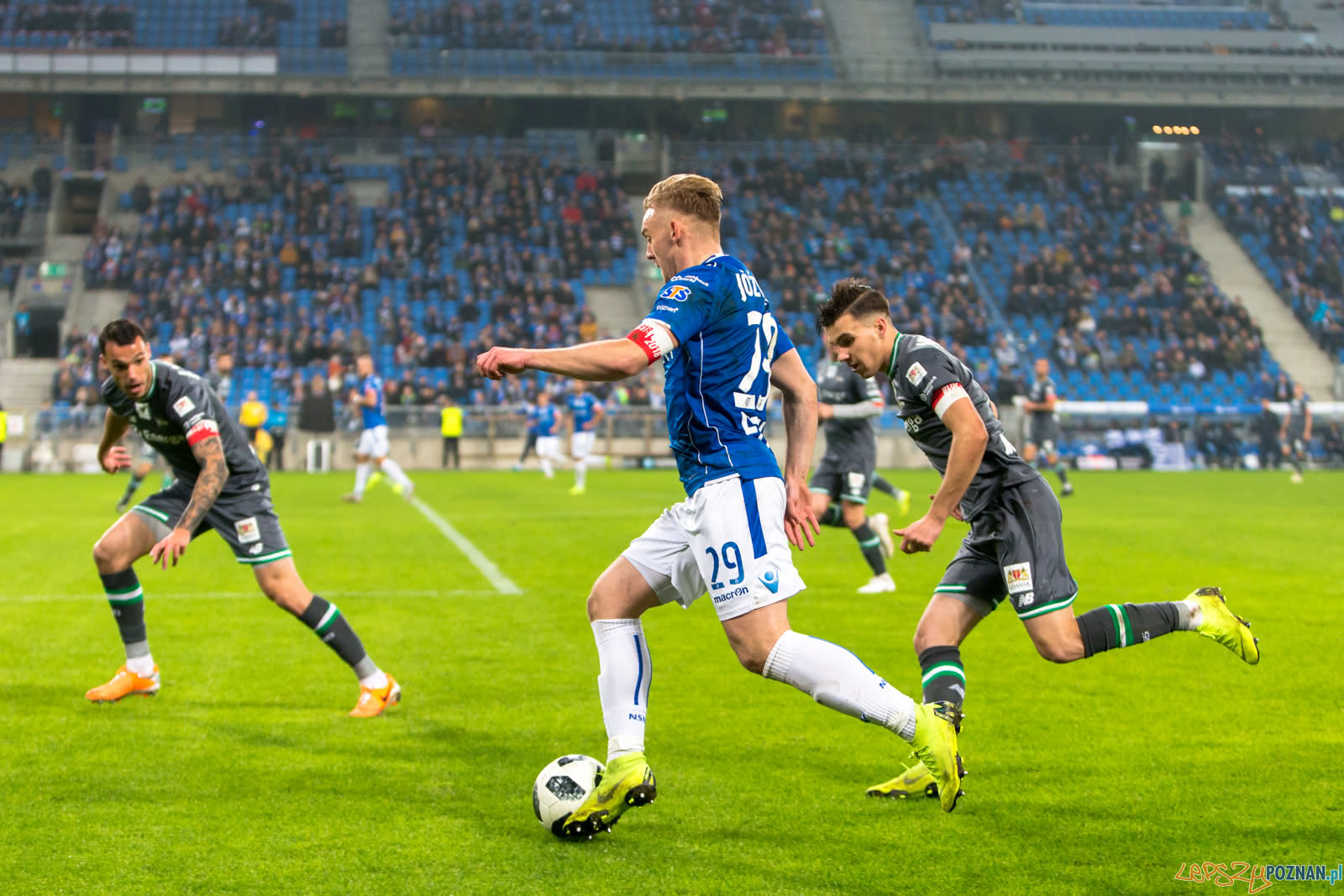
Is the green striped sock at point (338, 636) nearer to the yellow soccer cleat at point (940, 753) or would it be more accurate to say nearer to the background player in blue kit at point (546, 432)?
the yellow soccer cleat at point (940, 753)

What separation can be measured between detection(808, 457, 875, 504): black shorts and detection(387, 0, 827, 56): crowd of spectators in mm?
39905

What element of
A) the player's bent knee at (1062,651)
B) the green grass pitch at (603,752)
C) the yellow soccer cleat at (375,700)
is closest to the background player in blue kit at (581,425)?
the green grass pitch at (603,752)

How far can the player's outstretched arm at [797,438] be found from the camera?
495 centimetres

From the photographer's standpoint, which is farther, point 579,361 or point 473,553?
point 473,553

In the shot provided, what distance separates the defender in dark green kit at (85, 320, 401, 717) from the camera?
6590 mm

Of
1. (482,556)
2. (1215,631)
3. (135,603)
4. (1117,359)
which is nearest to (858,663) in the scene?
A: (1215,631)

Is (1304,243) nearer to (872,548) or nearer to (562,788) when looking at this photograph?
(872,548)

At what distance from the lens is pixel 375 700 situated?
6.82 metres

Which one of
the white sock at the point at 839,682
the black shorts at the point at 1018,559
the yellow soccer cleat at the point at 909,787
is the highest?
the black shorts at the point at 1018,559

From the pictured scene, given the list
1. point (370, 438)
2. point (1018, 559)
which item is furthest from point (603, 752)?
point (370, 438)

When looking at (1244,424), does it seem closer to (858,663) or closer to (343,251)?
(343,251)

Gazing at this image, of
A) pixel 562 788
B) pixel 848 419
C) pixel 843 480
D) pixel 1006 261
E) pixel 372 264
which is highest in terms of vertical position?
pixel 1006 261

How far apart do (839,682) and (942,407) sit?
125 cm

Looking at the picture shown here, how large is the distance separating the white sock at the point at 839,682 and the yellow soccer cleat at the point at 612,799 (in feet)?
2.06
